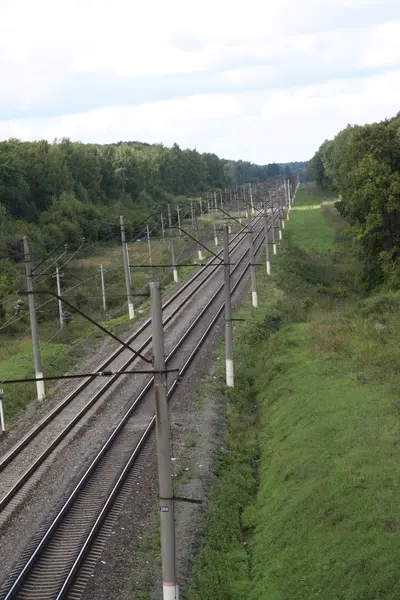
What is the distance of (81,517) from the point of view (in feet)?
58.0

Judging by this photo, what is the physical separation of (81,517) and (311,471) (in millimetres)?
5653

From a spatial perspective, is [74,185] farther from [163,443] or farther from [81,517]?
[163,443]

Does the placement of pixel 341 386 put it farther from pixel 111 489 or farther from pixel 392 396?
pixel 111 489

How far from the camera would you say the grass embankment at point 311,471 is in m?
13.6

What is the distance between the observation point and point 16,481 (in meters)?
20.1

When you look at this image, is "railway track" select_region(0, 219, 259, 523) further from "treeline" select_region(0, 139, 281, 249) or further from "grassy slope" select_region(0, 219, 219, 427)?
"treeline" select_region(0, 139, 281, 249)

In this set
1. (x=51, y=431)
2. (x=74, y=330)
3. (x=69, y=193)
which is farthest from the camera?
(x=69, y=193)

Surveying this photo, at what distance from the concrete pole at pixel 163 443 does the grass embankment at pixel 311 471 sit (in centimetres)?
187

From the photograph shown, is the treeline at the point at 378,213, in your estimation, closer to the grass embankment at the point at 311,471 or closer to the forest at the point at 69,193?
the grass embankment at the point at 311,471

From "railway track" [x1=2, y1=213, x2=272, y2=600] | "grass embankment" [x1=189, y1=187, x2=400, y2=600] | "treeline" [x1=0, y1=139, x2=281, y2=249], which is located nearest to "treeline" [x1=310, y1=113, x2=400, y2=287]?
"grass embankment" [x1=189, y1=187, x2=400, y2=600]

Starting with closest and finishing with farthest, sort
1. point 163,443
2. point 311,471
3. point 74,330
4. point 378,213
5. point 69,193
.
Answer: point 163,443 < point 311,471 < point 74,330 < point 378,213 < point 69,193

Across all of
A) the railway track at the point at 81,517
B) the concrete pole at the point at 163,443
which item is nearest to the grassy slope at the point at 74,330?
the railway track at the point at 81,517

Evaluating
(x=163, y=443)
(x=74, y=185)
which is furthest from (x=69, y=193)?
(x=163, y=443)

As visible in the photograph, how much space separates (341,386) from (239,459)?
532 cm
